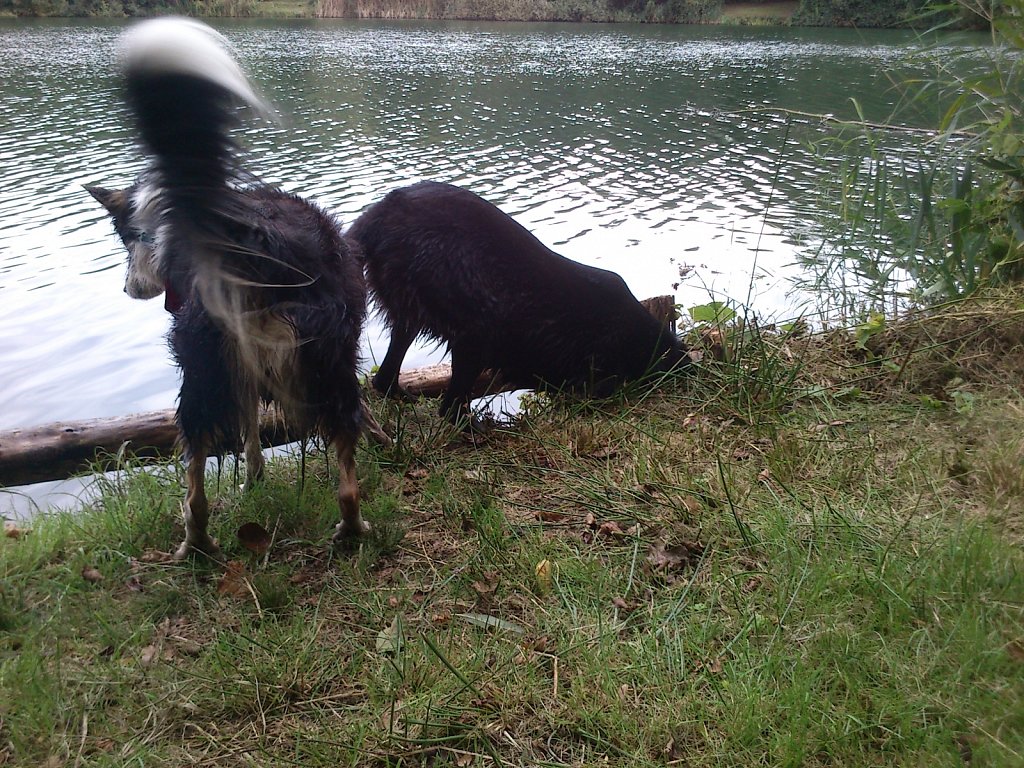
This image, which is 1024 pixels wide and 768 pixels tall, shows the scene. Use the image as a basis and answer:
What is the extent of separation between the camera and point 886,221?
4.98 meters

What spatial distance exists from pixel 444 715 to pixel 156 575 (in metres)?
1.33

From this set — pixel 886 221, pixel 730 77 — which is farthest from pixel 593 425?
pixel 730 77

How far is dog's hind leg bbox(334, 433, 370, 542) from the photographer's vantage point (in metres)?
2.94

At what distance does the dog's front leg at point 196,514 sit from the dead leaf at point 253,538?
4.0 inches

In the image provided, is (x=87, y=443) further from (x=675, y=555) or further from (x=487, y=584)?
(x=675, y=555)

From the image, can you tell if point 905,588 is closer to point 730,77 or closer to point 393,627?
point 393,627

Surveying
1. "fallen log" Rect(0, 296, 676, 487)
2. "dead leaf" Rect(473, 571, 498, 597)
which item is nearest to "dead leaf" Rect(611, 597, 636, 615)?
"dead leaf" Rect(473, 571, 498, 597)

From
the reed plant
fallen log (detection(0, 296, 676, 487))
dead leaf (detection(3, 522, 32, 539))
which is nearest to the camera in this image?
dead leaf (detection(3, 522, 32, 539))

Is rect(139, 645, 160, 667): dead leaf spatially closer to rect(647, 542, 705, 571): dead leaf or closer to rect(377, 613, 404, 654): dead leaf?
rect(377, 613, 404, 654): dead leaf

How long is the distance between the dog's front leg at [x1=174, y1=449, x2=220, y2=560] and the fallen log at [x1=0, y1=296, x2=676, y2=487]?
63 cm

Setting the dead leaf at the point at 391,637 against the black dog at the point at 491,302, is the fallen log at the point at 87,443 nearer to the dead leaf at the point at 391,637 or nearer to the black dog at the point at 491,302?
the black dog at the point at 491,302

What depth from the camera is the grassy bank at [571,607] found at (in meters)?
2.04

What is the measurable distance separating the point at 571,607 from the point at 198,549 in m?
1.41

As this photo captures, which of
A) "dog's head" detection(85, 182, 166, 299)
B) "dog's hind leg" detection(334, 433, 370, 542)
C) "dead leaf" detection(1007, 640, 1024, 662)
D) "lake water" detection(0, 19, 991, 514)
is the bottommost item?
"lake water" detection(0, 19, 991, 514)
